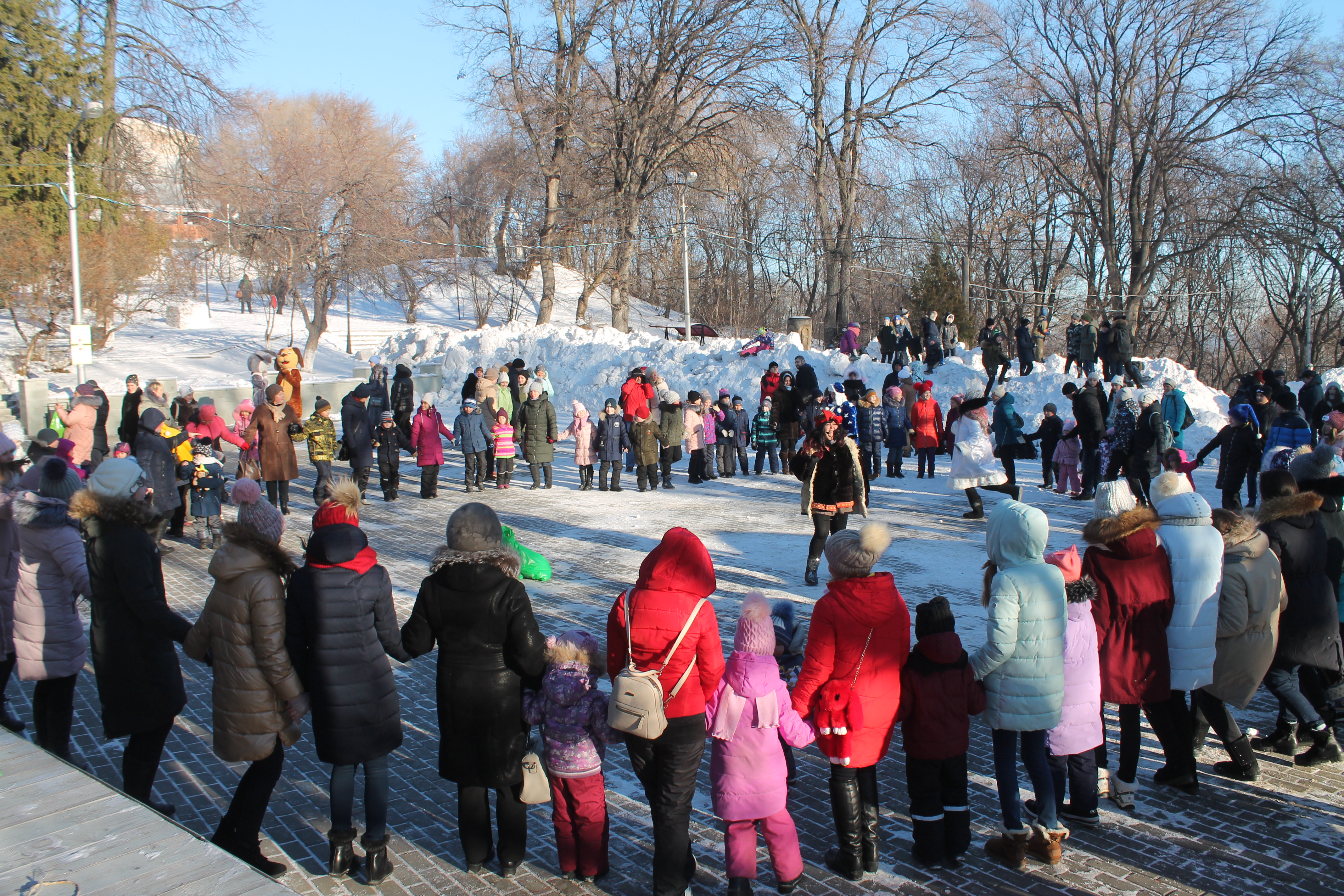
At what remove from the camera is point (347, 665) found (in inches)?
152

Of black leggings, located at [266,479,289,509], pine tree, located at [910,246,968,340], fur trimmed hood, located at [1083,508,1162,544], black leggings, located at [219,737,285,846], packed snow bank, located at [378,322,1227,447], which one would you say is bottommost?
black leggings, located at [219,737,285,846]

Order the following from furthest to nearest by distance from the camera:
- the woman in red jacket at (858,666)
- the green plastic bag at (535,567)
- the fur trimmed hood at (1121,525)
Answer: the green plastic bag at (535,567), the fur trimmed hood at (1121,525), the woman in red jacket at (858,666)

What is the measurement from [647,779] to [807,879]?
33.1 inches

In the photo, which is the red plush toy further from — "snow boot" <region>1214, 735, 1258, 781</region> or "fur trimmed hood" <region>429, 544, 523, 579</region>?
"snow boot" <region>1214, 735, 1258, 781</region>

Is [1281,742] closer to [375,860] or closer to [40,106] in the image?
[375,860]

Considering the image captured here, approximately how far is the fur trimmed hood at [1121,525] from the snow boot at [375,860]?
11.6ft

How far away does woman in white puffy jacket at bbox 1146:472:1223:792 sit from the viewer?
15.1ft

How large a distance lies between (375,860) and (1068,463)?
12.3 m

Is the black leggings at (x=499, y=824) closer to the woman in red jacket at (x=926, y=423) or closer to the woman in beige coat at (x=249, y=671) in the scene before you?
the woman in beige coat at (x=249, y=671)

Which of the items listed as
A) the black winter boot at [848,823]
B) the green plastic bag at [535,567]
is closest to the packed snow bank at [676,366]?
the green plastic bag at [535,567]

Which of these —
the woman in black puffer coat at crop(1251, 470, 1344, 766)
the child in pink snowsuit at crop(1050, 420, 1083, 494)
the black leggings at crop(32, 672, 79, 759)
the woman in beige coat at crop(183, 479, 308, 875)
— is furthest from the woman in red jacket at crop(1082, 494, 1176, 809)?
the child in pink snowsuit at crop(1050, 420, 1083, 494)

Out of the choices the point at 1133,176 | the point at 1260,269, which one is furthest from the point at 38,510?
the point at 1260,269

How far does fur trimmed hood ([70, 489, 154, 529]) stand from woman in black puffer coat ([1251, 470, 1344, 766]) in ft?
18.8

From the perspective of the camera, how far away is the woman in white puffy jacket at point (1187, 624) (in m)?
4.61
